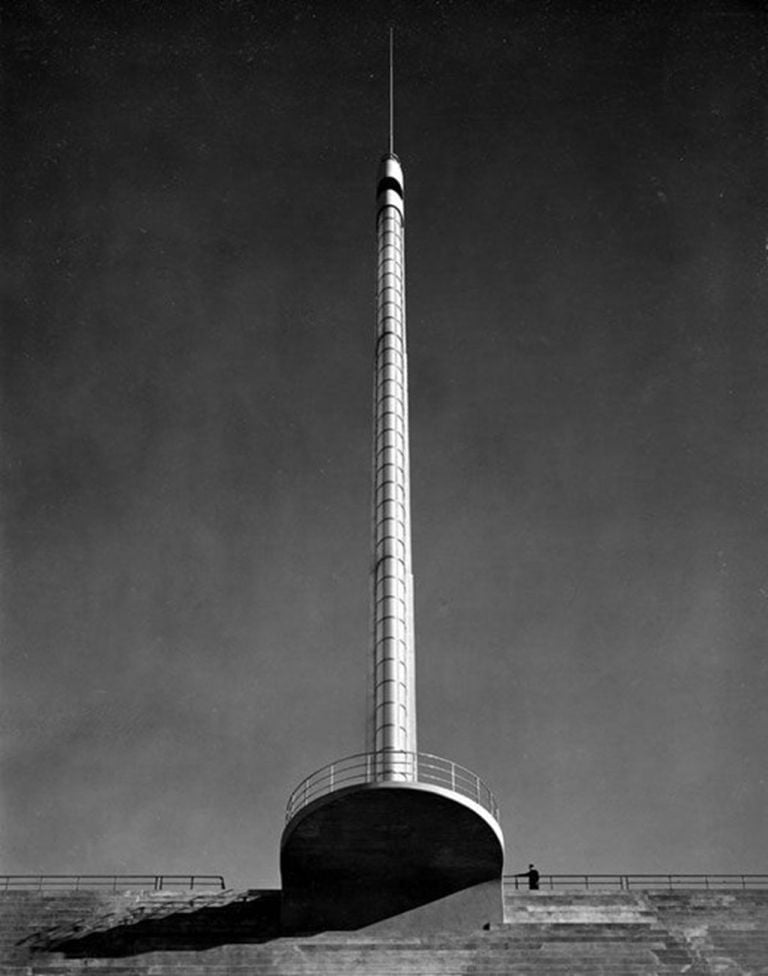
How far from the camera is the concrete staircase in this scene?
1096 inches

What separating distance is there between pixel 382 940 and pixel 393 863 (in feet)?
7.21

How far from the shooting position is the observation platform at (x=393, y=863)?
30.1 metres

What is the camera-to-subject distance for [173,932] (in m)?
29.3

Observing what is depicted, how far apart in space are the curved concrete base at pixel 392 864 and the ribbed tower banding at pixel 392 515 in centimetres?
286

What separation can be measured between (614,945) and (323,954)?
6812 millimetres

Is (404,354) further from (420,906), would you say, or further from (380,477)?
(420,906)

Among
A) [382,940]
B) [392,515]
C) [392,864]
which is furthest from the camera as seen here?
[392,515]

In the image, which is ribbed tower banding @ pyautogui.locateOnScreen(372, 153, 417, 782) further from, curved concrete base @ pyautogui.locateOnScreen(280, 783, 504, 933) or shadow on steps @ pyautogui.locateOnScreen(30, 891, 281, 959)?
shadow on steps @ pyautogui.locateOnScreen(30, 891, 281, 959)

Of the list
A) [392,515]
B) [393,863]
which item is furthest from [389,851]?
[392,515]

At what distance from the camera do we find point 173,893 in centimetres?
3094

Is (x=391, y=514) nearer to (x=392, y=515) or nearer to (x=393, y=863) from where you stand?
(x=392, y=515)

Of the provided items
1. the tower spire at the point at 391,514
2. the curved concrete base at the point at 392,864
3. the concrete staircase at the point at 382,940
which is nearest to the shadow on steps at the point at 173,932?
the concrete staircase at the point at 382,940

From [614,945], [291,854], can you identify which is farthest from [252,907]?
[614,945]

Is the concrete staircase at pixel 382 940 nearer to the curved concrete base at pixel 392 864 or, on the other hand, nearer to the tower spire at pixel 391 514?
the curved concrete base at pixel 392 864
